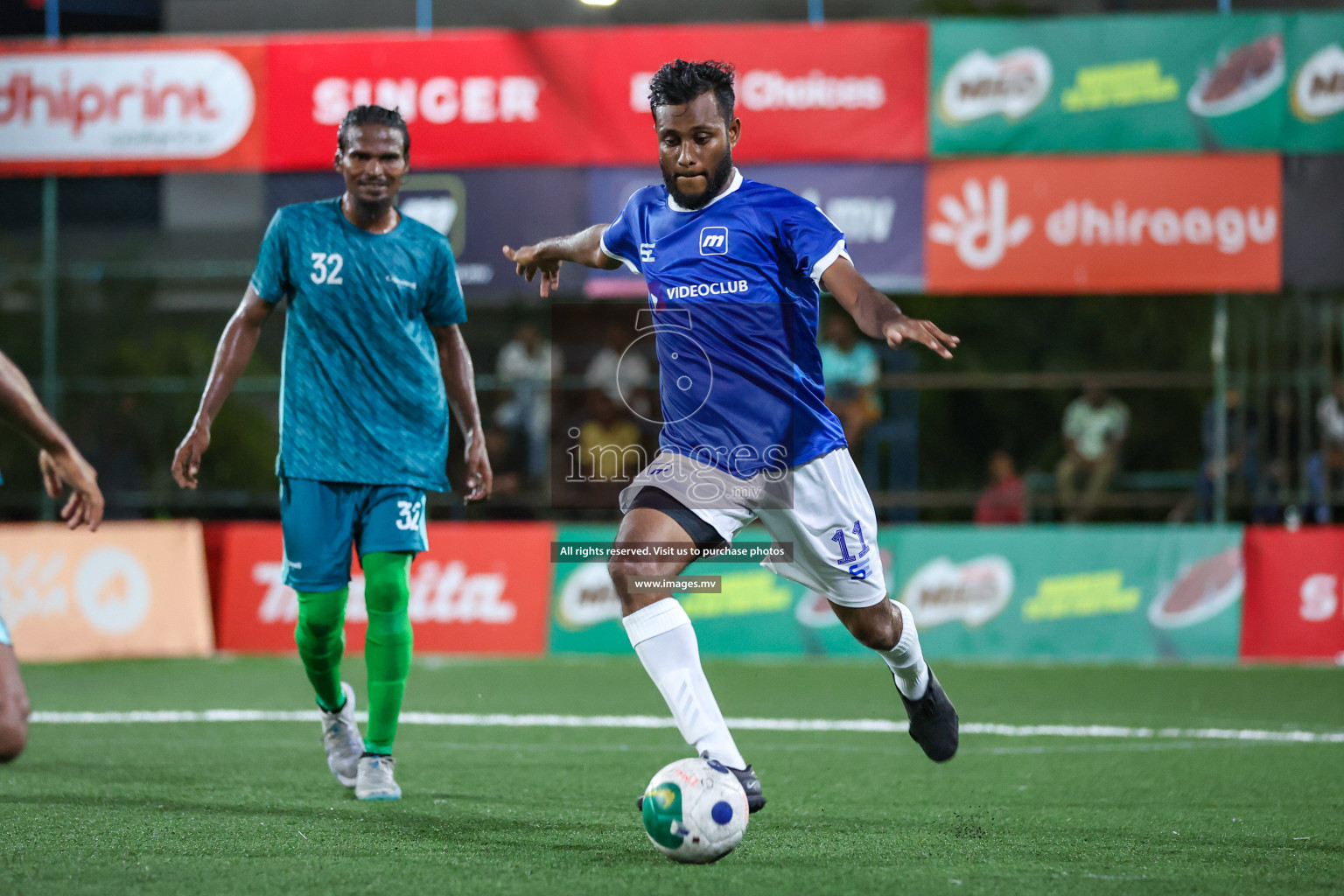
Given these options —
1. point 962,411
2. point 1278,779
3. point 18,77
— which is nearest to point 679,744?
point 1278,779

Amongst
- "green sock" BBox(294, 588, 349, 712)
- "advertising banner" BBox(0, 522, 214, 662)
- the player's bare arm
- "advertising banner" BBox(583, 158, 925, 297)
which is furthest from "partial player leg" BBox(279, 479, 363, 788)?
"advertising banner" BBox(583, 158, 925, 297)

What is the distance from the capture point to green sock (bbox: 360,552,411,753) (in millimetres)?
5844

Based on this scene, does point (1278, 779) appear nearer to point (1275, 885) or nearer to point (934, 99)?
point (1275, 885)

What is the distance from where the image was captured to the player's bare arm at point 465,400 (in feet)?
20.2

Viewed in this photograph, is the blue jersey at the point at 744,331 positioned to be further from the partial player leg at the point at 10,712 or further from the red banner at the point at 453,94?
the red banner at the point at 453,94

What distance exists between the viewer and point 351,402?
5957 millimetres

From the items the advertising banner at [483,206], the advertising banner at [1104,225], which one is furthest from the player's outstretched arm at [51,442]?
the advertising banner at [1104,225]

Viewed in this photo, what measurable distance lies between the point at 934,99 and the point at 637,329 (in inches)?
150

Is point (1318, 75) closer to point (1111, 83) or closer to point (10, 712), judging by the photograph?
point (1111, 83)

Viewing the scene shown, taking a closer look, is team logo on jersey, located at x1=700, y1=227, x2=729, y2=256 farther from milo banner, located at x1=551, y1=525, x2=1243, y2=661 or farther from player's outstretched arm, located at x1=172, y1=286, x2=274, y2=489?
milo banner, located at x1=551, y1=525, x2=1243, y2=661

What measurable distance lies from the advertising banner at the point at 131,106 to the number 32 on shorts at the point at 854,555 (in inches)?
375

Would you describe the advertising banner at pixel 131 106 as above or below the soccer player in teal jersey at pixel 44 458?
above

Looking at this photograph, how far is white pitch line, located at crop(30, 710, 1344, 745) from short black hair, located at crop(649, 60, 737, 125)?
3883 mm

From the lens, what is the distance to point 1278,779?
623 cm
